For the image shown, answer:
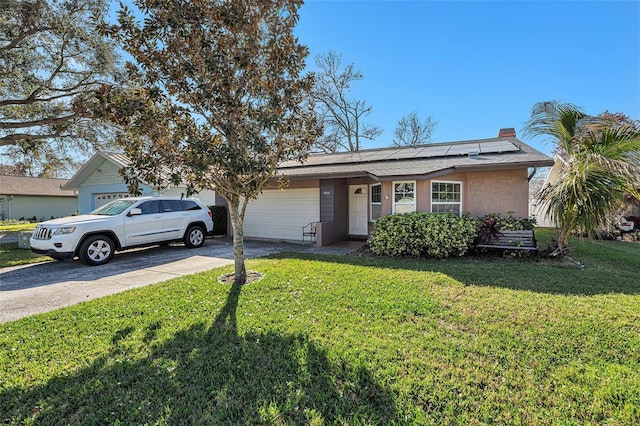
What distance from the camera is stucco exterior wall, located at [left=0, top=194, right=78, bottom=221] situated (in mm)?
28938

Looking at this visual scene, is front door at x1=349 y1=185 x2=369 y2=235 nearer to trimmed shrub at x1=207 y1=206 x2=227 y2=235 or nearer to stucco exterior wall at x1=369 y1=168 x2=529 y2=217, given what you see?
stucco exterior wall at x1=369 y1=168 x2=529 y2=217

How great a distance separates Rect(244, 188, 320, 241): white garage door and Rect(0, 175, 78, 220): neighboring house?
25.4m

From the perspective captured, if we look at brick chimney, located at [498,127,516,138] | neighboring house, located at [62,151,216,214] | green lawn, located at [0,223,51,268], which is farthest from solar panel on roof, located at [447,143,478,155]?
green lawn, located at [0,223,51,268]

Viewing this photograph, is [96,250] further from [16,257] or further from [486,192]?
[486,192]

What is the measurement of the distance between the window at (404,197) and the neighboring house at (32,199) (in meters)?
31.6

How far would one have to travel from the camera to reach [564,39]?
36.8 ft

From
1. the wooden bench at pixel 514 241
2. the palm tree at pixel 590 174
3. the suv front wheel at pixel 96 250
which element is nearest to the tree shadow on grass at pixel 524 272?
the wooden bench at pixel 514 241

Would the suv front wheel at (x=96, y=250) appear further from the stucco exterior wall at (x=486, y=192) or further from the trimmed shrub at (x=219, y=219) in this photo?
the stucco exterior wall at (x=486, y=192)

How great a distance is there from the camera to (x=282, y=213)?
13.5 metres

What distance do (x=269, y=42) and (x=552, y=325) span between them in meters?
5.93

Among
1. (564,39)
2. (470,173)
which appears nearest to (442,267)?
(470,173)

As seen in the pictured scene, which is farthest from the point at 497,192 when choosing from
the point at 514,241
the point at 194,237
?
the point at 194,237

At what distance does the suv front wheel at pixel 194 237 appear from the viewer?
11000mm

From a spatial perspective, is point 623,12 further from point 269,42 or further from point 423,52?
point 269,42
